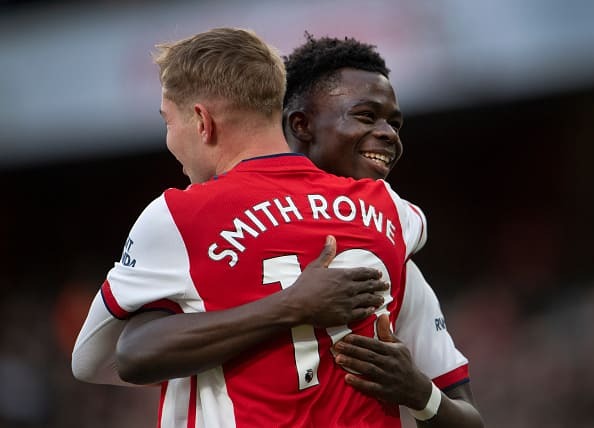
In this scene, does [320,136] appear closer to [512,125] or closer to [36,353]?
[512,125]

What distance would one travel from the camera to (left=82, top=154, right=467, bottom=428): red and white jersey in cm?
236

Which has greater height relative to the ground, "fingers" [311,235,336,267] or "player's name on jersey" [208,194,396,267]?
"player's name on jersey" [208,194,396,267]

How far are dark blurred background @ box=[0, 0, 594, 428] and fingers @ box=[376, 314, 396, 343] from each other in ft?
21.0

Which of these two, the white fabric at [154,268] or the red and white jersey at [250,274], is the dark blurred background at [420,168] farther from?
the white fabric at [154,268]

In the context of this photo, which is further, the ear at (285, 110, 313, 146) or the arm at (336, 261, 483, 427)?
the ear at (285, 110, 313, 146)

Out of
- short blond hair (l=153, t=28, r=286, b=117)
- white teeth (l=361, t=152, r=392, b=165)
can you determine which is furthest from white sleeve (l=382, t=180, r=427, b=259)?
short blond hair (l=153, t=28, r=286, b=117)

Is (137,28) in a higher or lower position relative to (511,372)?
higher

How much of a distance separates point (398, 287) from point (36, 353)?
9294mm

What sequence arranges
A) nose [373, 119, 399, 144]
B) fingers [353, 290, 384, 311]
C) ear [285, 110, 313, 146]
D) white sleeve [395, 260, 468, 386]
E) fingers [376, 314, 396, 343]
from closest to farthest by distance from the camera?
fingers [353, 290, 384, 311], fingers [376, 314, 396, 343], white sleeve [395, 260, 468, 386], nose [373, 119, 399, 144], ear [285, 110, 313, 146]

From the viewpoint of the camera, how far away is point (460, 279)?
10734mm

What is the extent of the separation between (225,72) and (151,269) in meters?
0.57

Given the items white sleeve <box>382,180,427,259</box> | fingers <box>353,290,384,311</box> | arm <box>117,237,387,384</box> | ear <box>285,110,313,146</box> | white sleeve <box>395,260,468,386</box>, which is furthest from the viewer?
ear <box>285,110,313,146</box>

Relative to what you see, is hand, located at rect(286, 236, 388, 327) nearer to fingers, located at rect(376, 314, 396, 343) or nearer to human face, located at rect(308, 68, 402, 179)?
fingers, located at rect(376, 314, 396, 343)

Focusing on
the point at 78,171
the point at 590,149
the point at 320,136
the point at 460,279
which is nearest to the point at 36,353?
the point at 78,171
